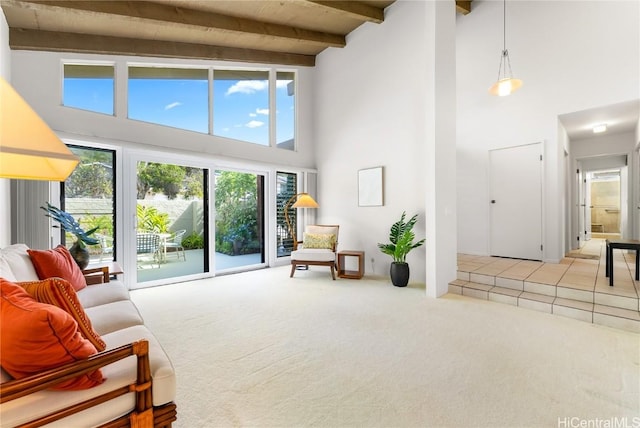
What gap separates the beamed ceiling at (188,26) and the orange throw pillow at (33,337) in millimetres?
3846

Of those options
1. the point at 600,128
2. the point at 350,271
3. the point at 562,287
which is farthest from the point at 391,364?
the point at 600,128

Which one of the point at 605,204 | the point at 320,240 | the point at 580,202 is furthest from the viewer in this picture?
the point at 605,204

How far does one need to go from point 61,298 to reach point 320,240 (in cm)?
397

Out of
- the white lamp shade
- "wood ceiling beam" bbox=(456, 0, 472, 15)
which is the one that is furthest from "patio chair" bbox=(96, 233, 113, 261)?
"wood ceiling beam" bbox=(456, 0, 472, 15)

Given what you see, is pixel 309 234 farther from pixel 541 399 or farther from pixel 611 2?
pixel 611 2

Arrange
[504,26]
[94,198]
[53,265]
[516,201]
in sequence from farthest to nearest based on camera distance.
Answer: [516,201]
[504,26]
[94,198]
[53,265]

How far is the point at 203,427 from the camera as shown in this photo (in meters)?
1.49

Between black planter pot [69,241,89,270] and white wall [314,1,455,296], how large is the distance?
3.93 metres

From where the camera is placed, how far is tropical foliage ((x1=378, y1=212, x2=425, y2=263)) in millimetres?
4152

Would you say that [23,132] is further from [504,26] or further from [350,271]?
[504,26]

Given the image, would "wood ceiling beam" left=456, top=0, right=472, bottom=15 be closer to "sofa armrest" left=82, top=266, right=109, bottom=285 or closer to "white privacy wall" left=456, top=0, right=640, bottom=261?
"white privacy wall" left=456, top=0, right=640, bottom=261

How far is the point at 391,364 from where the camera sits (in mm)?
2066

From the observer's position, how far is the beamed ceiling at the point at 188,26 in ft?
11.1

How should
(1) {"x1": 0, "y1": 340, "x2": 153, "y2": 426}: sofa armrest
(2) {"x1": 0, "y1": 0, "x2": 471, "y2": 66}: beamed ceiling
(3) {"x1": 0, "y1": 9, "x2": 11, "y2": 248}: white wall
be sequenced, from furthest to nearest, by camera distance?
(2) {"x1": 0, "y1": 0, "x2": 471, "y2": 66}: beamed ceiling, (3) {"x1": 0, "y1": 9, "x2": 11, "y2": 248}: white wall, (1) {"x1": 0, "y1": 340, "x2": 153, "y2": 426}: sofa armrest
